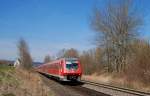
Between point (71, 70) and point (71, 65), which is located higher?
point (71, 65)

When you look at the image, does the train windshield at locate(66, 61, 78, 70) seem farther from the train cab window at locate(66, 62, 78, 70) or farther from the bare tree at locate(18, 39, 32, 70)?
the bare tree at locate(18, 39, 32, 70)

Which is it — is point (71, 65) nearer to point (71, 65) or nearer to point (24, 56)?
point (71, 65)

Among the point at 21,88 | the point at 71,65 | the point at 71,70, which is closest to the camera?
the point at 21,88

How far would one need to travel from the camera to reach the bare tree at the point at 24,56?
90631 mm

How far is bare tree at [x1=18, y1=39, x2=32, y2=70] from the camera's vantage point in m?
90.6

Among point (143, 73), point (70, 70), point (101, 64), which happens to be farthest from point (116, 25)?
point (143, 73)

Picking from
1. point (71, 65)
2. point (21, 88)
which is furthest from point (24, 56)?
point (21, 88)

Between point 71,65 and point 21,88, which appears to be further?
point 71,65

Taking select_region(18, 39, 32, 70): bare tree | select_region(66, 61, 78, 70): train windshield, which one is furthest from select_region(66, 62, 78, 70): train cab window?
select_region(18, 39, 32, 70): bare tree

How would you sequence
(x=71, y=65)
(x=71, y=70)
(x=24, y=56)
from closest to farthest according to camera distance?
(x=71, y=70)
(x=71, y=65)
(x=24, y=56)

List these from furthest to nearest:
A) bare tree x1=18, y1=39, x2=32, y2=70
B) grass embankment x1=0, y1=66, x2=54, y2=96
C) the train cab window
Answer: bare tree x1=18, y1=39, x2=32, y2=70, the train cab window, grass embankment x1=0, y1=66, x2=54, y2=96

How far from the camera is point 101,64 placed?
6162cm

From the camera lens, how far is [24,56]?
9625 centimetres

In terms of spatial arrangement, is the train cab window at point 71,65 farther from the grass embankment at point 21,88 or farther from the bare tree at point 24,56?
the bare tree at point 24,56
